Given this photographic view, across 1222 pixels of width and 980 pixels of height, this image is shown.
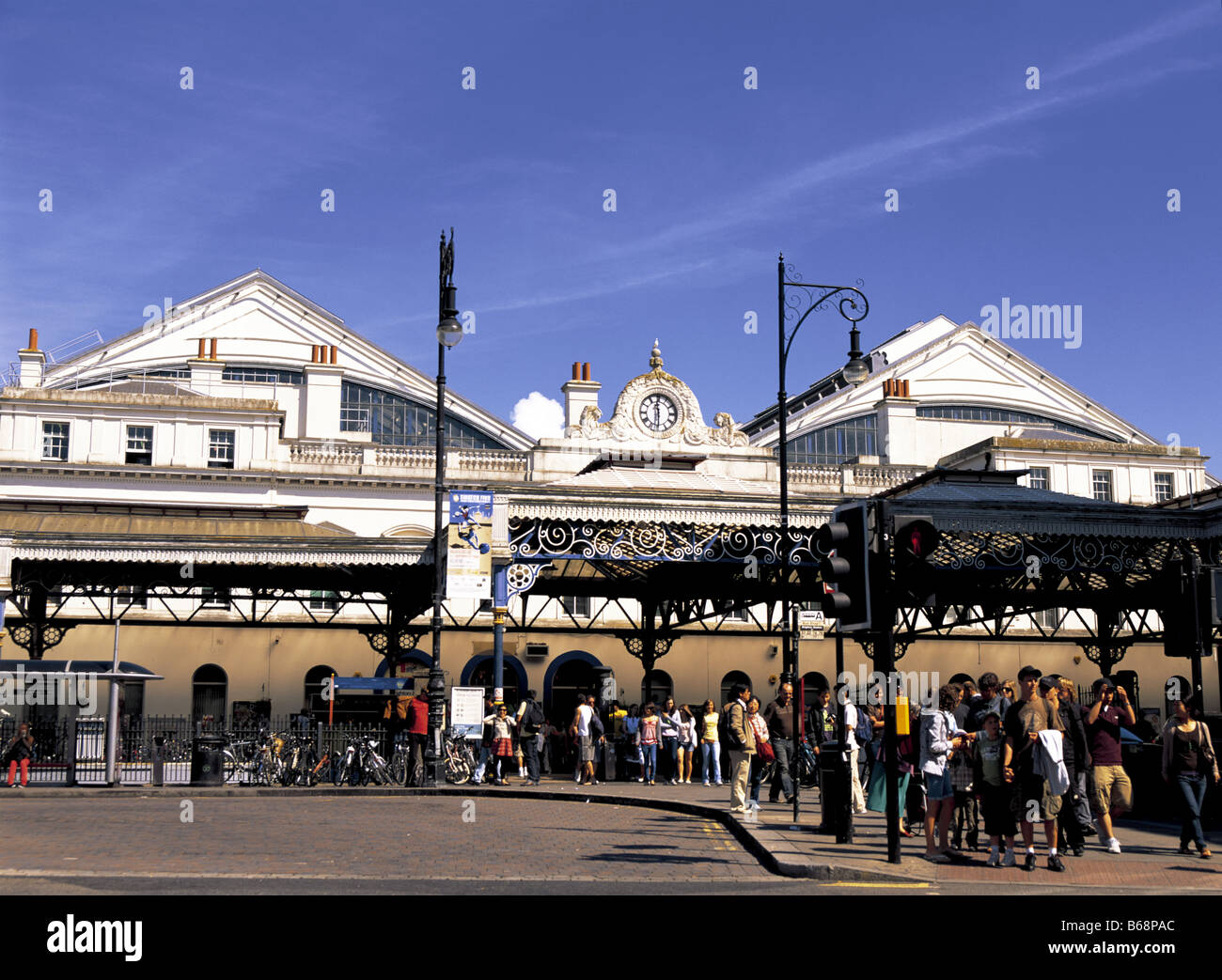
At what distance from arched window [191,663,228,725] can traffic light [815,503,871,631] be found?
110 ft

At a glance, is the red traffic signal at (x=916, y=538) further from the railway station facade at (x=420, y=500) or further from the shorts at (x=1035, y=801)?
the railway station facade at (x=420, y=500)

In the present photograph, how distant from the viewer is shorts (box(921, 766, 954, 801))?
13344mm

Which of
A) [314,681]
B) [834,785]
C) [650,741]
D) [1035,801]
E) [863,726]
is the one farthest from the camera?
[314,681]

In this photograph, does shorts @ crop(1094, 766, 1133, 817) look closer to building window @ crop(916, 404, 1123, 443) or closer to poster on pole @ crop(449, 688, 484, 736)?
poster on pole @ crop(449, 688, 484, 736)

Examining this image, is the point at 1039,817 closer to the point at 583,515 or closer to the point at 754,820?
the point at 754,820

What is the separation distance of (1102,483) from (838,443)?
11.4 meters

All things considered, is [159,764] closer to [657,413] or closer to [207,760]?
[207,760]

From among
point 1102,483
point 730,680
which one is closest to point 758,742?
point 730,680

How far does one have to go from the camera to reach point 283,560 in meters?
28.0

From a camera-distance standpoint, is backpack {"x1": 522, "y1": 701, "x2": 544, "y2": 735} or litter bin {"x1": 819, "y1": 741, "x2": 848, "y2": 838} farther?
backpack {"x1": 522, "y1": 701, "x2": 544, "y2": 735}

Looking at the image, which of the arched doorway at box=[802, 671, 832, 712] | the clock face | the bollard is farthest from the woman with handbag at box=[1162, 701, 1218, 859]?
the clock face

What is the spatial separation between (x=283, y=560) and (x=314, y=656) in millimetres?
16588

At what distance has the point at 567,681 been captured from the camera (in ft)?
151

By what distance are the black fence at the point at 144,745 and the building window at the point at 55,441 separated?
22890mm
